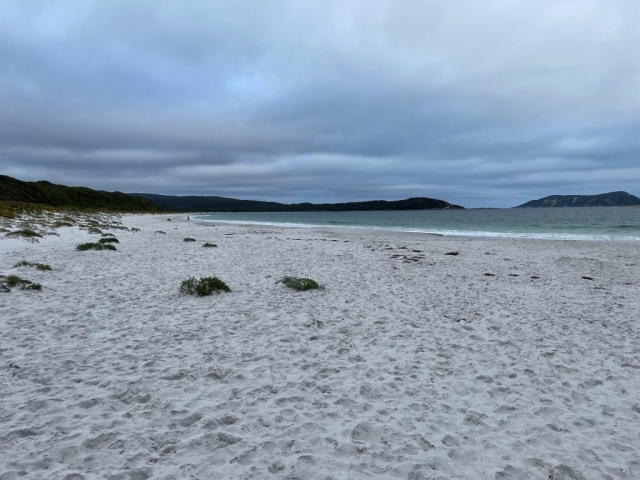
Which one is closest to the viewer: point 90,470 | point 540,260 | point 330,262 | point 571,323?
point 90,470

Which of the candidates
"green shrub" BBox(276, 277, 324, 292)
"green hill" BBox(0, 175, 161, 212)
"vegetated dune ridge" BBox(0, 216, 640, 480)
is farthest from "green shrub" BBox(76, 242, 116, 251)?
"green hill" BBox(0, 175, 161, 212)

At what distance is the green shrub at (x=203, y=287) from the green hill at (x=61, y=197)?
105m

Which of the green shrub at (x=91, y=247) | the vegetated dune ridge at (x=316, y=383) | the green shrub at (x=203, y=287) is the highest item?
the green shrub at (x=91, y=247)

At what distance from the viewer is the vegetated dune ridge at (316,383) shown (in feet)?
14.2

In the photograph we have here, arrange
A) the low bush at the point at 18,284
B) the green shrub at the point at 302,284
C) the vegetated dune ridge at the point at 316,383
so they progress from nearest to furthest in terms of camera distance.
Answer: the vegetated dune ridge at the point at 316,383, the low bush at the point at 18,284, the green shrub at the point at 302,284

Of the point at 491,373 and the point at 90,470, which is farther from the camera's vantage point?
the point at 491,373

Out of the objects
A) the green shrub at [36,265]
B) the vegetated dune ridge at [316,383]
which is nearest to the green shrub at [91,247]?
the green shrub at [36,265]

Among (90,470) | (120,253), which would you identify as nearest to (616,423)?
(90,470)

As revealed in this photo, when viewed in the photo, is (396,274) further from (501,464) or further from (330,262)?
(501,464)

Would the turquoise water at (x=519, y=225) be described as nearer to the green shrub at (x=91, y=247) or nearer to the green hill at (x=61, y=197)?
the green shrub at (x=91, y=247)

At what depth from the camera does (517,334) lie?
8562 mm

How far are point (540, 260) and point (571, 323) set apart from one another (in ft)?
41.7

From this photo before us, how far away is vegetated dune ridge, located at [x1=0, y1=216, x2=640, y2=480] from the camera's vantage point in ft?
14.2

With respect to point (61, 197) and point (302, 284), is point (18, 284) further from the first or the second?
point (61, 197)
